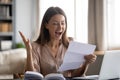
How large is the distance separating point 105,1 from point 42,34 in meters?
2.40

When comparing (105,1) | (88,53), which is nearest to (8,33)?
(105,1)

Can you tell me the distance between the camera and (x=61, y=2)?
15.7ft

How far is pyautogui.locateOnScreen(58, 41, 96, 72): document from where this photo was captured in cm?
174

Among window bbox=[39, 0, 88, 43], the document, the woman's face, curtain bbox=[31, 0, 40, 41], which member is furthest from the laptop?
curtain bbox=[31, 0, 40, 41]

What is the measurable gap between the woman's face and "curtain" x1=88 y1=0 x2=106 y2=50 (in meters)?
2.33

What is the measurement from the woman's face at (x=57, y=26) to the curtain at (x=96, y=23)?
2325 millimetres

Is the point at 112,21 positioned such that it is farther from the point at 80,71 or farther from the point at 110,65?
the point at 110,65

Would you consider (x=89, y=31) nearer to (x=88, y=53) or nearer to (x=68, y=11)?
(x=68, y=11)

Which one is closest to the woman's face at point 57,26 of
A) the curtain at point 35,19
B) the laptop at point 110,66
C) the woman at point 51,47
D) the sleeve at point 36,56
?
the woman at point 51,47

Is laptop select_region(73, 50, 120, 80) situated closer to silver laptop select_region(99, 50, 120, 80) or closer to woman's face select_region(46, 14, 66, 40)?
silver laptop select_region(99, 50, 120, 80)

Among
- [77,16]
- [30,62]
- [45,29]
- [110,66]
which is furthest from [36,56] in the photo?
[77,16]

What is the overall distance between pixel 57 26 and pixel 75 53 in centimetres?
35

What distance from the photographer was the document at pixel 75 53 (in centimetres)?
174

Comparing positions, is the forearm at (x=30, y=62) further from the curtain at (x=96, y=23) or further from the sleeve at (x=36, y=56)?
the curtain at (x=96, y=23)
